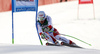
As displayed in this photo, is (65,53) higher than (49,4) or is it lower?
lower

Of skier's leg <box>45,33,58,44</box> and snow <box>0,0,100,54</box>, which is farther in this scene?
skier's leg <box>45,33,58,44</box>

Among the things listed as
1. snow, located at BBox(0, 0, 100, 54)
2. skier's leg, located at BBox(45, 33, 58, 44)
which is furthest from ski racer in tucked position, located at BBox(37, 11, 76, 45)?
snow, located at BBox(0, 0, 100, 54)

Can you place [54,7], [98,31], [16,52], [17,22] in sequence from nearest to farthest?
[16,52], [98,31], [17,22], [54,7]

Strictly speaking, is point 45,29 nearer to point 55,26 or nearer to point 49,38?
point 49,38

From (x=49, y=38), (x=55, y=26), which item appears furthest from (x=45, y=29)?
(x=55, y=26)

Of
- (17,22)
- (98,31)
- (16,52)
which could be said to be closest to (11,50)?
(16,52)

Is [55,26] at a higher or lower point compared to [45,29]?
lower

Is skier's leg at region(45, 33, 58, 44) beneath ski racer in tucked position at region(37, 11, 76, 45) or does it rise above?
beneath

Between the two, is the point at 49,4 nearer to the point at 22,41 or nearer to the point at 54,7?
the point at 54,7

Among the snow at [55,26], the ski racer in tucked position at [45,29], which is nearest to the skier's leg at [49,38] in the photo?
the ski racer in tucked position at [45,29]

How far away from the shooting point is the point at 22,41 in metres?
10.9

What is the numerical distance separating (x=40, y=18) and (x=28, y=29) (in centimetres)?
600

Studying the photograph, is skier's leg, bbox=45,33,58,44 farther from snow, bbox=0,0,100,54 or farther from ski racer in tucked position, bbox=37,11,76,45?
snow, bbox=0,0,100,54

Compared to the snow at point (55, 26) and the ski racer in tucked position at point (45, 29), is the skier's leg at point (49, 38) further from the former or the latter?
the snow at point (55, 26)
